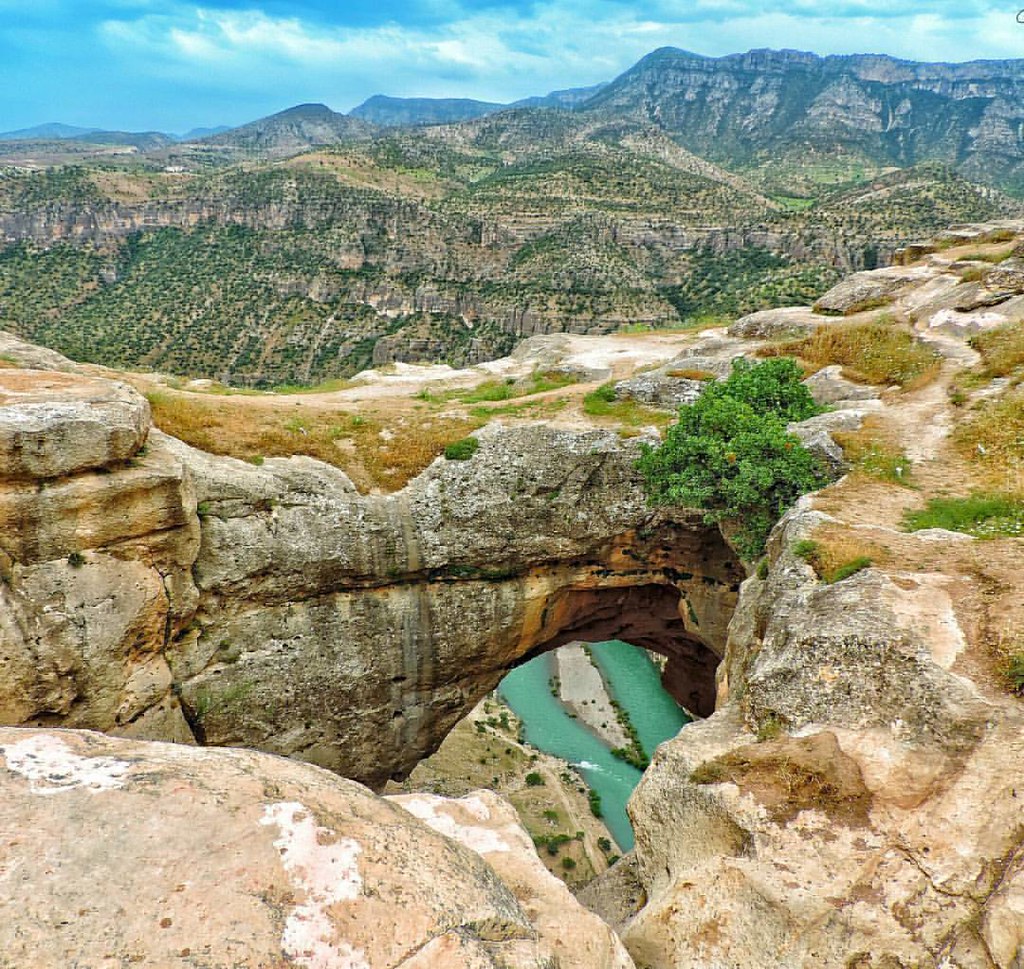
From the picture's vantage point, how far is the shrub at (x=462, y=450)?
19.8 metres

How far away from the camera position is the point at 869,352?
22938mm

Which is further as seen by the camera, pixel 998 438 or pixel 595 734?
pixel 595 734

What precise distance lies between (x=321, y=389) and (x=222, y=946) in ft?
84.9

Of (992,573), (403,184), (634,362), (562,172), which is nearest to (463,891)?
(992,573)

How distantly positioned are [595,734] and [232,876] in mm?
33688

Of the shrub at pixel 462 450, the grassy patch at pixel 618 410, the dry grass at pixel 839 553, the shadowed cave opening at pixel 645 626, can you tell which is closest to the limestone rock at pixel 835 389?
the grassy patch at pixel 618 410

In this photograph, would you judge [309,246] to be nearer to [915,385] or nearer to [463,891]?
[915,385]

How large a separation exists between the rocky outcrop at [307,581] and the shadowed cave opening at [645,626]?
6.8 inches

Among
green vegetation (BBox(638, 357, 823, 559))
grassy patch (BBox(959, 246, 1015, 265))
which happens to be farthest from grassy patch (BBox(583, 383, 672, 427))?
grassy patch (BBox(959, 246, 1015, 265))

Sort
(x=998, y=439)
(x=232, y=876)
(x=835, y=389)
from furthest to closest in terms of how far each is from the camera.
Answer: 1. (x=835, y=389)
2. (x=998, y=439)
3. (x=232, y=876)

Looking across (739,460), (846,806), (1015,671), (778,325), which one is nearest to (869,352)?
(778,325)

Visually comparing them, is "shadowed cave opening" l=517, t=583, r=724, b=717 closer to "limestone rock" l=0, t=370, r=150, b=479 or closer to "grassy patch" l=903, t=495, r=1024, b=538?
"grassy patch" l=903, t=495, r=1024, b=538

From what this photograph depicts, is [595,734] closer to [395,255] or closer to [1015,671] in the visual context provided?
[1015,671]

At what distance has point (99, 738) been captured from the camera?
8055mm
